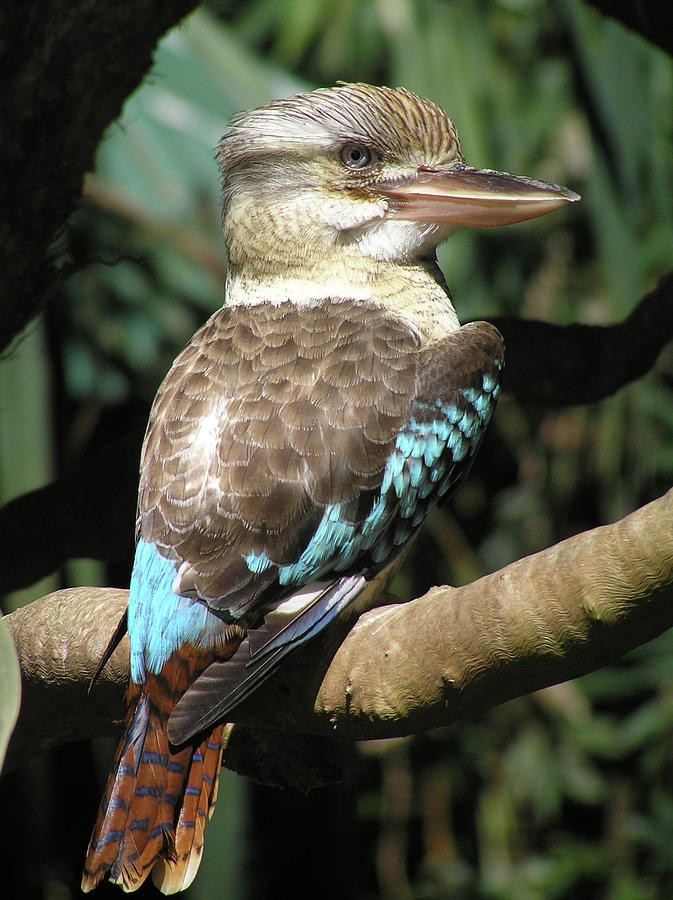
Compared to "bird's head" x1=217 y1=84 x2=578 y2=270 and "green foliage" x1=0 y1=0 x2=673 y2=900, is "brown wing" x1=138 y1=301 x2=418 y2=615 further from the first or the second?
"green foliage" x1=0 y1=0 x2=673 y2=900

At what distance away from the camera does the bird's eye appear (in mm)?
2078

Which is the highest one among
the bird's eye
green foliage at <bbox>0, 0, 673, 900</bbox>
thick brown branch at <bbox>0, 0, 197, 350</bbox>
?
thick brown branch at <bbox>0, 0, 197, 350</bbox>

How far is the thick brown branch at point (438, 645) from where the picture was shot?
1135 mm

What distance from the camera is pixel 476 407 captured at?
74.5 inches

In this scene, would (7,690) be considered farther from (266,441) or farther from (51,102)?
(51,102)

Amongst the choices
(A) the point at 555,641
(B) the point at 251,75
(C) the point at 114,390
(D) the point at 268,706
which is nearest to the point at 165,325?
(C) the point at 114,390

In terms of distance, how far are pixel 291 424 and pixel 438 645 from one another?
0.50 meters

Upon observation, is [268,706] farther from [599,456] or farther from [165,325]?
[599,456]

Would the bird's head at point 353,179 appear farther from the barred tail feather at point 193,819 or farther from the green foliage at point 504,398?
the barred tail feather at point 193,819

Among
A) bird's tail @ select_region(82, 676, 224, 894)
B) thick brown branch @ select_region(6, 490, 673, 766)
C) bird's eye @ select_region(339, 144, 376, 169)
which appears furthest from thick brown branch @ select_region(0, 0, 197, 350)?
bird's tail @ select_region(82, 676, 224, 894)

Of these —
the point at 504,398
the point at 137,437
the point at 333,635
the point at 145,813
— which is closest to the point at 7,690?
the point at 145,813

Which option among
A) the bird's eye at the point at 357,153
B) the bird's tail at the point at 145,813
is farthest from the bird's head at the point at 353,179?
the bird's tail at the point at 145,813

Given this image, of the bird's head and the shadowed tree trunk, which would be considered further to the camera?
the bird's head

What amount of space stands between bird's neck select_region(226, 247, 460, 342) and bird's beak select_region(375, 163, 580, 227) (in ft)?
0.35
